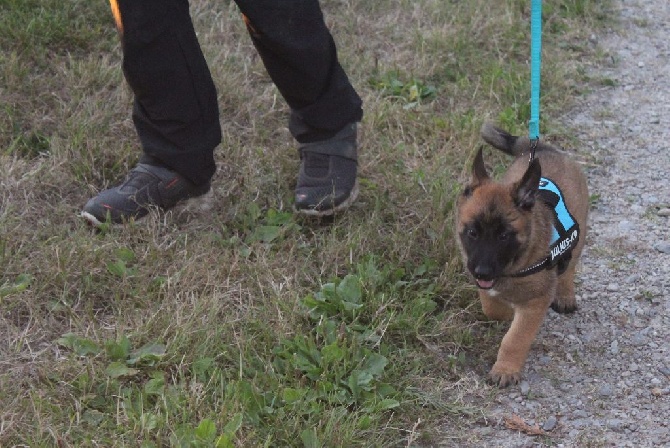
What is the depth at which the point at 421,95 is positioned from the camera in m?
5.61

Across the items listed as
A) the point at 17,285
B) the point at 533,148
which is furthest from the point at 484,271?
the point at 17,285

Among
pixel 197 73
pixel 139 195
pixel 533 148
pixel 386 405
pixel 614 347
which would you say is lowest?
pixel 614 347

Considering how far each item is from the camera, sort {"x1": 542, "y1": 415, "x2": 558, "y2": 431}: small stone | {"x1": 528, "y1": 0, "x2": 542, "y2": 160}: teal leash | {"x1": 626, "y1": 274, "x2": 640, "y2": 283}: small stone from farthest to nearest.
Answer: {"x1": 626, "y1": 274, "x2": 640, "y2": 283}: small stone → {"x1": 528, "y1": 0, "x2": 542, "y2": 160}: teal leash → {"x1": 542, "y1": 415, "x2": 558, "y2": 431}: small stone

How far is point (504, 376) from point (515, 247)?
485 millimetres

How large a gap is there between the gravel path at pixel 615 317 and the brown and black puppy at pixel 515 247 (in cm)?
19

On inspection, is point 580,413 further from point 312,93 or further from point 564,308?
point 312,93

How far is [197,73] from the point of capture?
4105 mm

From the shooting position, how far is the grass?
3.23m

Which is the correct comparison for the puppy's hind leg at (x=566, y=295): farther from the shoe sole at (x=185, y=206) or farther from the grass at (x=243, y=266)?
the shoe sole at (x=185, y=206)

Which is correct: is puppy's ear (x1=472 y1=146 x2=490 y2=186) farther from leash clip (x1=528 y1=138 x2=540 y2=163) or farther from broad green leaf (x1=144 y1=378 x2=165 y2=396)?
broad green leaf (x1=144 y1=378 x2=165 y2=396)

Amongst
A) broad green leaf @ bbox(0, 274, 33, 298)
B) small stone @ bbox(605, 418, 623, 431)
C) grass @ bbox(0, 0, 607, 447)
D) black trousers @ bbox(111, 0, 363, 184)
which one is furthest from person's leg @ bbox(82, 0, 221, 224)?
small stone @ bbox(605, 418, 623, 431)

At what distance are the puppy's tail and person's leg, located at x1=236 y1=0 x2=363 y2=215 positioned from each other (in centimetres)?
61

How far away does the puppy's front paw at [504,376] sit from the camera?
11.7 feet

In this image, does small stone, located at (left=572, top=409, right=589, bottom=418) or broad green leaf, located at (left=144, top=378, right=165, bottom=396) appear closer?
broad green leaf, located at (left=144, top=378, right=165, bottom=396)
